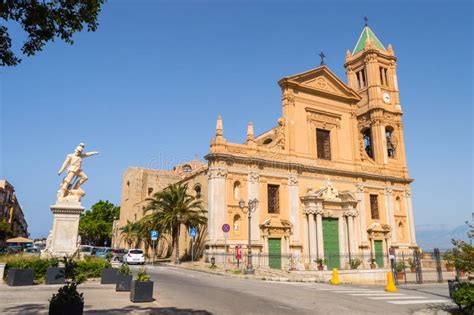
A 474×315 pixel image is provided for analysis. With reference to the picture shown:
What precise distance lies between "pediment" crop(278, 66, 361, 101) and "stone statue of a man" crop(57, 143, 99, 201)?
20.2 metres

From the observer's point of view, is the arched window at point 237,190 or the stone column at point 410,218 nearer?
the arched window at point 237,190

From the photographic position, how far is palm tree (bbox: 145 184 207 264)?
30.2 metres

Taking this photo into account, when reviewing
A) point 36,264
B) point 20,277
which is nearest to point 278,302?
point 20,277

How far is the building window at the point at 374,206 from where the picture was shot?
3644 cm

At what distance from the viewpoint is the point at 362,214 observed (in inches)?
1367

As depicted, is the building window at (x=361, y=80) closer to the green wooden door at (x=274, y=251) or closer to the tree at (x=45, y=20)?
the green wooden door at (x=274, y=251)

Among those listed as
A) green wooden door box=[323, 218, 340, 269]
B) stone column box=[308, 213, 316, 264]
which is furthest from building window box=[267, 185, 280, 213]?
green wooden door box=[323, 218, 340, 269]

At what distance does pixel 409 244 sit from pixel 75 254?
1257 inches

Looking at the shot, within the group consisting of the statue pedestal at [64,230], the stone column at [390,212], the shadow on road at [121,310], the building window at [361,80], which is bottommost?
the shadow on road at [121,310]

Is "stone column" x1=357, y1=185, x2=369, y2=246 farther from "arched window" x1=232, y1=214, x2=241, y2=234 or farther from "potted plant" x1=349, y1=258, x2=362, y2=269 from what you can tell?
"arched window" x1=232, y1=214, x2=241, y2=234

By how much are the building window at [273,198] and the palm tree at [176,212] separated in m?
5.32

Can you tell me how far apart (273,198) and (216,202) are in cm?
557

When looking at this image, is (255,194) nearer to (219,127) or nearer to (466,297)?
(219,127)

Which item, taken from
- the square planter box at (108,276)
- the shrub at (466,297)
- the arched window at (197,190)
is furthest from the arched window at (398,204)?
the square planter box at (108,276)
